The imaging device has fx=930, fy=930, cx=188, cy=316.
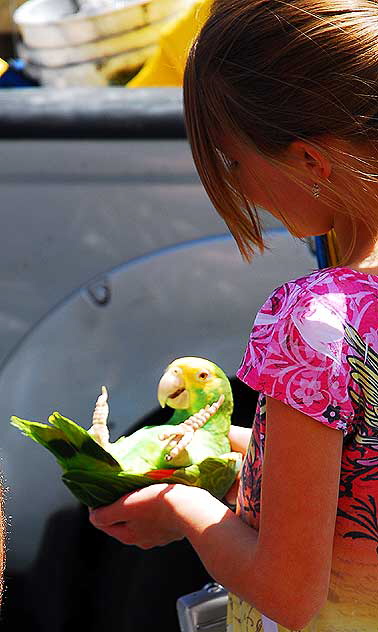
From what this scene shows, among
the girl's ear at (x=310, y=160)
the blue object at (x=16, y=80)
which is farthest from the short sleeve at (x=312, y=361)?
the blue object at (x=16, y=80)

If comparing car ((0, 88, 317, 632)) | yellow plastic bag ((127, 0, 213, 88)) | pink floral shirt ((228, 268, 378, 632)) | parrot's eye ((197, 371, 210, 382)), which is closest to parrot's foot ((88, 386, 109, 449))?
parrot's eye ((197, 371, 210, 382))

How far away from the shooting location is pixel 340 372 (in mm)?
763

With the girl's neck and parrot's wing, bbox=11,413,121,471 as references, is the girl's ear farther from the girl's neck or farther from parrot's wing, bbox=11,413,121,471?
parrot's wing, bbox=11,413,121,471

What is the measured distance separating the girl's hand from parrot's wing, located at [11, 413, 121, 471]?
0.05 m

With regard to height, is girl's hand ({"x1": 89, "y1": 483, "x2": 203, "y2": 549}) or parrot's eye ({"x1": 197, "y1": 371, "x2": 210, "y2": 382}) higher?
parrot's eye ({"x1": 197, "y1": 371, "x2": 210, "y2": 382})

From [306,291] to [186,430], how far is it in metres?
0.38

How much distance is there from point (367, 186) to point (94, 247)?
0.83m

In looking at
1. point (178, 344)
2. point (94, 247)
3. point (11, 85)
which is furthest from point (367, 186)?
point (11, 85)

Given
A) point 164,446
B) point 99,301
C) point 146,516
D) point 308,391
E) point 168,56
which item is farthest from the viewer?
point 168,56

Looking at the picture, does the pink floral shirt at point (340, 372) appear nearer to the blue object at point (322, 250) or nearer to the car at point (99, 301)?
A: the blue object at point (322, 250)

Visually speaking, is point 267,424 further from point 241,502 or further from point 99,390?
point 99,390

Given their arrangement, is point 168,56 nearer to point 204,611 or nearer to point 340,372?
point 204,611

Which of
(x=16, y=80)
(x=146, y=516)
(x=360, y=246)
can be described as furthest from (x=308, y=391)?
(x=16, y=80)

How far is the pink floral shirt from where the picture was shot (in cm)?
76
